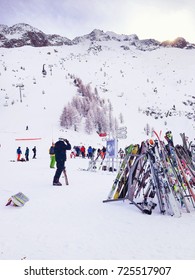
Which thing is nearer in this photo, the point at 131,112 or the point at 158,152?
the point at 158,152

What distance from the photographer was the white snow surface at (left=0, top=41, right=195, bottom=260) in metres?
4.71

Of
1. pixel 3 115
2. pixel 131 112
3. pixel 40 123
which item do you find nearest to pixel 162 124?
pixel 131 112

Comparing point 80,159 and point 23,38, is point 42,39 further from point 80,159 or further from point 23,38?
point 80,159

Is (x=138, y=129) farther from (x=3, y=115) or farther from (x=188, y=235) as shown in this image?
(x=188, y=235)

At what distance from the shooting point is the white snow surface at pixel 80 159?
15.5 feet

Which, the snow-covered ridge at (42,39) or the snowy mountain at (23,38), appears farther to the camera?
the snow-covered ridge at (42,39)

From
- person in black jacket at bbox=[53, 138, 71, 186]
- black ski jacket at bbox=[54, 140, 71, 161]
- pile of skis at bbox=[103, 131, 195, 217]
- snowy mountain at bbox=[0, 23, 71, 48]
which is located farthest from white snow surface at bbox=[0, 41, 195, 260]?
snowy mountain at bbox=[0, 23, 71, 48]

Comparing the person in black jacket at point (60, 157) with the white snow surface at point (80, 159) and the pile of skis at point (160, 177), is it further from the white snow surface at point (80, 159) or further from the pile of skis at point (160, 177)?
the pile of skis at point (160, 177)

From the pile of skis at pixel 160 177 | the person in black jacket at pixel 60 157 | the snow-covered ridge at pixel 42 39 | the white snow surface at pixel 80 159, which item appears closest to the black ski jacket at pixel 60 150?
the person in black jacket at pixel 60 157

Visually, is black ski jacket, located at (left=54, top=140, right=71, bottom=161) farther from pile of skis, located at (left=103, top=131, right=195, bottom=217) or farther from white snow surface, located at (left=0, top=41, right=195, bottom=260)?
pile of skis, located at (left=103, top=131, right=195, bottom=217)

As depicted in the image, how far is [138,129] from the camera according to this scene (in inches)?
1875

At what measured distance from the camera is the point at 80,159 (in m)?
26.2
